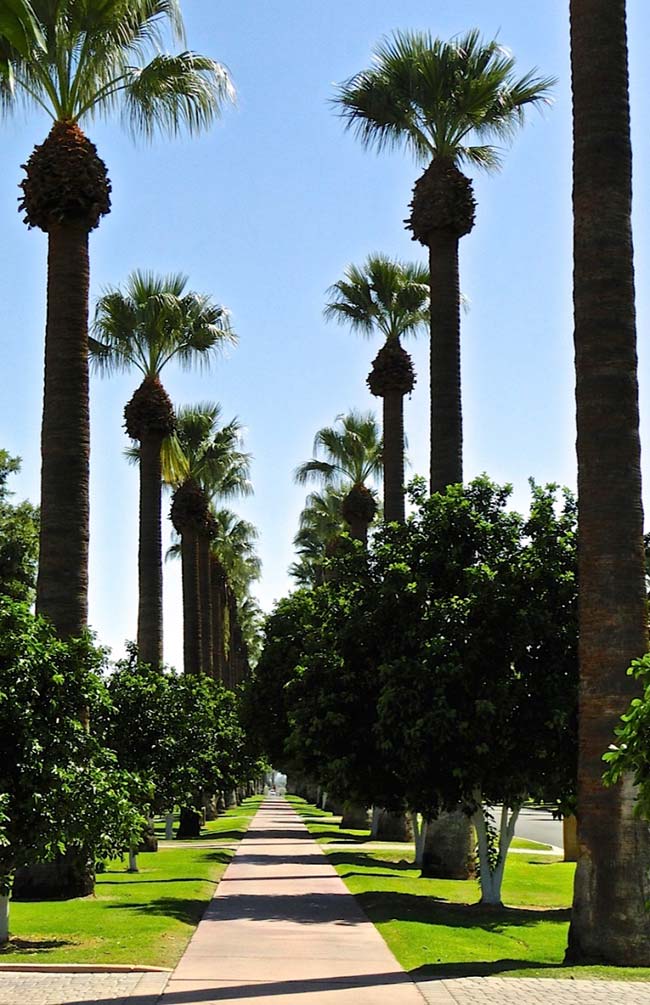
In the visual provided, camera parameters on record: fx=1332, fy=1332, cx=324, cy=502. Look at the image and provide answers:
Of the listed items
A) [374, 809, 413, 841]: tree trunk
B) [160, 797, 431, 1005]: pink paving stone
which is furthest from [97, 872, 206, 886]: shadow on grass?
[374, 809, 413, 841]: tree trunk

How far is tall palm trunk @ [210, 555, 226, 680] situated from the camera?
62.0 m

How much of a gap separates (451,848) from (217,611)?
1699 inches

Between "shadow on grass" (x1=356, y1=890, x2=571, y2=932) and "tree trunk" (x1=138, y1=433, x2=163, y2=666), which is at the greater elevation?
"tree trunk" (x1=138, y1=433, x2=163, y2=666)

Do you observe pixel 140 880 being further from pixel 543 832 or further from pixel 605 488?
pixel 543 832

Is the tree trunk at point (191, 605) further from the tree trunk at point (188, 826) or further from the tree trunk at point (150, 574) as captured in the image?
Result: the tree trunk at point (150, 574)

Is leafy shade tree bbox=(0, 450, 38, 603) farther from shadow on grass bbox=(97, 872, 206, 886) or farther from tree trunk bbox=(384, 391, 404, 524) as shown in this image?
shadow on grass bbox=(97, 872, 206, 886)

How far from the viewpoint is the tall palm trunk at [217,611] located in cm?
6197

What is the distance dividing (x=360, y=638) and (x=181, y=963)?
732 centimetres

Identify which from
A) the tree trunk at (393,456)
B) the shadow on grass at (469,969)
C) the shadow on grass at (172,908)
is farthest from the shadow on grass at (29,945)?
the tree trunk at (393,456)

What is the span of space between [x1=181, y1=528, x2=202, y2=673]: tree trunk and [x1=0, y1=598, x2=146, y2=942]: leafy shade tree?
26064mm

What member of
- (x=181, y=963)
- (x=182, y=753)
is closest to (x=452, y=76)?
(x=182, y=753)

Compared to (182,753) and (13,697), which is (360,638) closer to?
(13,697)

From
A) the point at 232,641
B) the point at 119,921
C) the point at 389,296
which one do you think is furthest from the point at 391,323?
the point at 232,641

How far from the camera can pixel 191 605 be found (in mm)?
42531
